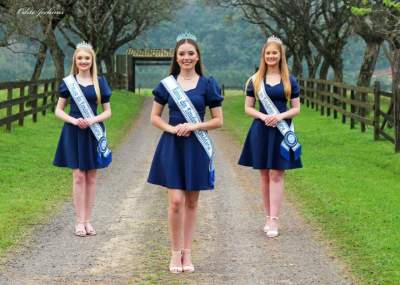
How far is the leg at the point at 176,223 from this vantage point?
650 centimetres

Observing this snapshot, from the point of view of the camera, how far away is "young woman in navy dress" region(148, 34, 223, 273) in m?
6.42

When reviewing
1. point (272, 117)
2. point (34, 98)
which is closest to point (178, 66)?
point (272, 117)

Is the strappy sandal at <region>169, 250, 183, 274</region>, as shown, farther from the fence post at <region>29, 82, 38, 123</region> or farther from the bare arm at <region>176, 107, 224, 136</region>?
the fence post at <region>29, 82, 38, 123</region>

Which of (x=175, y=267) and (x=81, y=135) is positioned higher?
(x=81, y=135)

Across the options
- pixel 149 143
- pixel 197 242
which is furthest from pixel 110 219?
pixel 149 143

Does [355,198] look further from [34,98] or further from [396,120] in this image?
[34,98]

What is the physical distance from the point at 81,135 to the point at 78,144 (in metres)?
0.10

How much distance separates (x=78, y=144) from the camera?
8.12 meters

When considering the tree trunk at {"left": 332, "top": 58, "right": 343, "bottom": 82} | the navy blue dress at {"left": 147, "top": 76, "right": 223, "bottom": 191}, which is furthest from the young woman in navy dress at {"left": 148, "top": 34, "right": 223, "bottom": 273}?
the tree trunk at {"left": 332, "top": 58, "right": 343, "bottom": 82}

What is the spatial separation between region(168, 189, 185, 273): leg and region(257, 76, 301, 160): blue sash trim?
1877 millimetres

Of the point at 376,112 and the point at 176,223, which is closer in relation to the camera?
the point at 176,223

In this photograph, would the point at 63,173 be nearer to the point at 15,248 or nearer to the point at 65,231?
the point at 65,231

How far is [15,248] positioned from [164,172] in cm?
187

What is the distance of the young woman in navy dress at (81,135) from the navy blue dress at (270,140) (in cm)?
156
